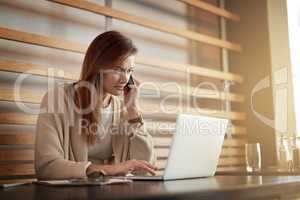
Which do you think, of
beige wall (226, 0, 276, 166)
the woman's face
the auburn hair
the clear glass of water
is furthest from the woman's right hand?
beige wall (226, 0, 276, 166)

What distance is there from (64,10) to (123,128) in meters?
0.67

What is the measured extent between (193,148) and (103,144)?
2.11 ft

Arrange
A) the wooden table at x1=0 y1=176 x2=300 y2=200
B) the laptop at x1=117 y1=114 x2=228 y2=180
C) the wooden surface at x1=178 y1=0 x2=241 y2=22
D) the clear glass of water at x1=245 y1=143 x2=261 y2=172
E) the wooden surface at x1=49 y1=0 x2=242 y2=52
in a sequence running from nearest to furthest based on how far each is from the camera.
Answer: the wooden table at x1=0 y1=176 x2=300 y2=200, the laptop at x1=117 y1=114 x2=228 y2=180, the clear glass of water at x1=245 y1=143 x2=261 y2=172, the wooden surface at x1=49 y1=0 x2=242 y2=52, the wooden surface at x1=178 y1=0 x2=241 y2=22

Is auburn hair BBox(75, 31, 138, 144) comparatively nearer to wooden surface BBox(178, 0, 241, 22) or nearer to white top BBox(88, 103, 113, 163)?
white top BBox(88, 103, 113, 163)

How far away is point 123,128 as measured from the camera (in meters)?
1.79

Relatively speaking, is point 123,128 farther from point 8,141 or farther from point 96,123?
point 8,141

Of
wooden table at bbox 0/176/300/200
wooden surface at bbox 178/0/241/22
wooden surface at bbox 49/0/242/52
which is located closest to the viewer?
wooden table at bbox 0/176/300/200

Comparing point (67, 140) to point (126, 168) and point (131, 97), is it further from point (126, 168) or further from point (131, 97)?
point (131, 97)

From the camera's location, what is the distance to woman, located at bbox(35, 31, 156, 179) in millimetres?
1473

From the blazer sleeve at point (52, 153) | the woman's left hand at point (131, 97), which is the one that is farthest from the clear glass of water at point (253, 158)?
the blazer sleeve at point (52, 153)

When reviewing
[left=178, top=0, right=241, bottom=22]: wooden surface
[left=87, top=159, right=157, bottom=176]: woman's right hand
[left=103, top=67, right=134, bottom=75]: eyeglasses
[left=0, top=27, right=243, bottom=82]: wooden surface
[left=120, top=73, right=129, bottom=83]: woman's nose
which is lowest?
[left=87, top=159, right=157, bottom=176]: woman's right hand

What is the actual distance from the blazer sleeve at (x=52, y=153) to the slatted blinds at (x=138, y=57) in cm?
21

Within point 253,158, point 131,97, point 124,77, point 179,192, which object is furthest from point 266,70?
point 179,192

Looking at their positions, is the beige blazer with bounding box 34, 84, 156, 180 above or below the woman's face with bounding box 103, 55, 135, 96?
below
